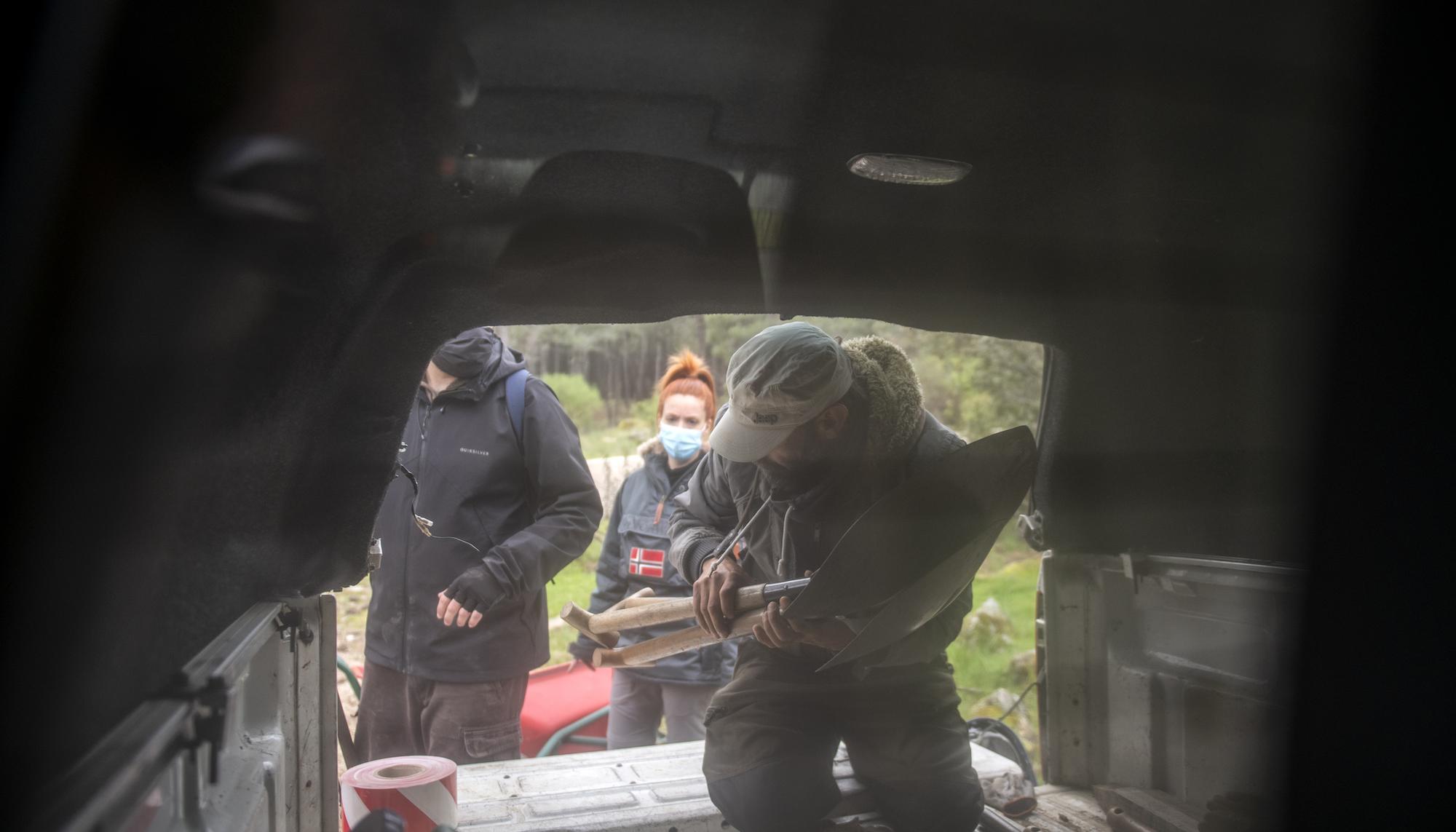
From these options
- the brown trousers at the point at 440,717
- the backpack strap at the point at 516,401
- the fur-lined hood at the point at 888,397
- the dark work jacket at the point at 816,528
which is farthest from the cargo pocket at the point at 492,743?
the fur-lined hood at the point at 888,397

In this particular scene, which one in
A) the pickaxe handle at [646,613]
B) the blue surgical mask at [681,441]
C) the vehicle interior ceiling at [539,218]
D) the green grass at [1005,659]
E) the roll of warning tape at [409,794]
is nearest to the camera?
the vehicle interior ceiling at [539,218]

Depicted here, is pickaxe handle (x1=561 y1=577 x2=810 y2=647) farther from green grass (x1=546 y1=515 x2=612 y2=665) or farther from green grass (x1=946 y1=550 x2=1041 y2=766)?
green grass (x1=546 y1=515 x2=612 y2=665)

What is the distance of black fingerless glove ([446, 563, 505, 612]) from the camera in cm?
A: 338

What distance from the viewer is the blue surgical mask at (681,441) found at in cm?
421

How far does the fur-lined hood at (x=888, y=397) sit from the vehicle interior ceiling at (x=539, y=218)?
1.10 ft

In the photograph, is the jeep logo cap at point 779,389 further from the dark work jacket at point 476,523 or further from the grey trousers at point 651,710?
the grey trousers at point 651,710

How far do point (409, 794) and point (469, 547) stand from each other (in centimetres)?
120

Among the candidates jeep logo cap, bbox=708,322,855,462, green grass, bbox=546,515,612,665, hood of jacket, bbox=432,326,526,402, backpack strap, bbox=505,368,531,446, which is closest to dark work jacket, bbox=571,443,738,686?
backpack strap, bbox=505,368,531,446

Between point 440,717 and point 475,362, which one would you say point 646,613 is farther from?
point 475,362

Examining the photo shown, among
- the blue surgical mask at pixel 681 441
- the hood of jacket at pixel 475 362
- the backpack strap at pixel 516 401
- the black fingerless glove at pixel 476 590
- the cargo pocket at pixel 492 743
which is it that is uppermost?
the hood of jacket at pixel 475 362

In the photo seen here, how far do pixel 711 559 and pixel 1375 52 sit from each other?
2.20 m

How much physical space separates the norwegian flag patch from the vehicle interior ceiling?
1706 mm

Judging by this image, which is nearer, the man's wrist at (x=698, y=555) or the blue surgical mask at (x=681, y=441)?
the man's wrist at (x=698, y=555)

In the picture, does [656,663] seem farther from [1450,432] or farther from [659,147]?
[1450,432]
